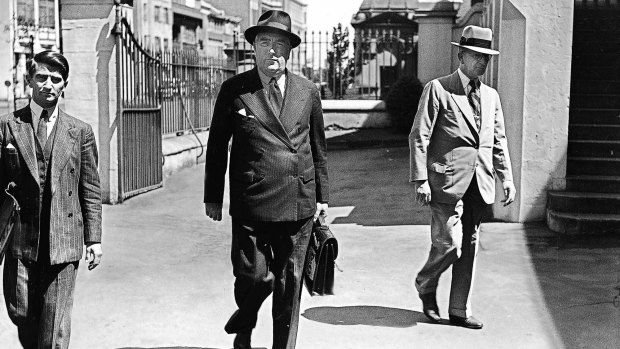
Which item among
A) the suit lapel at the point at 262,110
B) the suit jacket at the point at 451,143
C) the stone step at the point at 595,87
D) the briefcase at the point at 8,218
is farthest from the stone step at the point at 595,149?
the briefcase at the point at 8,218

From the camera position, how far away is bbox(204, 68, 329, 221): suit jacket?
5.05 metres

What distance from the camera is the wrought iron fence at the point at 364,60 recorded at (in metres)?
20.6

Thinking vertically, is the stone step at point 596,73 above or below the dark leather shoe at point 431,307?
above

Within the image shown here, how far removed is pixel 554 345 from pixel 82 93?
7.73m

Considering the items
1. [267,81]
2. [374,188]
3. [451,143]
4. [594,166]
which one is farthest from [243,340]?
[374,188]

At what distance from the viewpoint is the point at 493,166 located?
6.25 meters

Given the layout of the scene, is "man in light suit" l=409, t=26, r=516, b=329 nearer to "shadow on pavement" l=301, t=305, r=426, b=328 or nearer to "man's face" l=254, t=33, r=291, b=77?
"shadow on pavement" l=301, t=305, r=426, b=328

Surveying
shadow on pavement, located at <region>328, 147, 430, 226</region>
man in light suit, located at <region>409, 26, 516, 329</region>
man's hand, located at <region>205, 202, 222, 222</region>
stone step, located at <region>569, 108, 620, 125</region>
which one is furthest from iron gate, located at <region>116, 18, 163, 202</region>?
man's hand, located at <region>205, 202, 222, 222</region>

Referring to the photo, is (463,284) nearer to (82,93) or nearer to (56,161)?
(56,161)

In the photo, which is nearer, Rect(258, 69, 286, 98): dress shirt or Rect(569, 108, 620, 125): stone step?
Rect(258, 69, 286, 98): dress shirt

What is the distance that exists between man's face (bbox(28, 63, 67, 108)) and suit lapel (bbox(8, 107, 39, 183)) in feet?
0.45

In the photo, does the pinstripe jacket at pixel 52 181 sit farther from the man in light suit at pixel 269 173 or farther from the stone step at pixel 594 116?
the stone step at pixel 594 116

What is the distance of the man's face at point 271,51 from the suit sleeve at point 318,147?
0.98 ft

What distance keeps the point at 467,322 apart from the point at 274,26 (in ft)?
8.18
